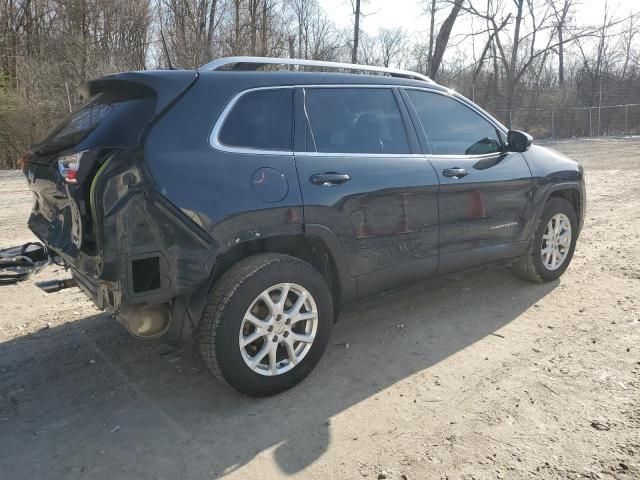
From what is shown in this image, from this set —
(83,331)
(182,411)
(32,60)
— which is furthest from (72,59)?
(182,411)

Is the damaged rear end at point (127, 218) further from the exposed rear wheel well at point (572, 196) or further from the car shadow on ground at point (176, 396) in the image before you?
the exposed rear wheel well at point (572, 196)

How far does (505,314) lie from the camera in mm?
4332

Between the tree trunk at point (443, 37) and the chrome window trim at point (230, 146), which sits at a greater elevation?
the tree trunk at point (443, 37)

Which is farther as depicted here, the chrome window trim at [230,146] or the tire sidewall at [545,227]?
the tire sidewall at [545,227]

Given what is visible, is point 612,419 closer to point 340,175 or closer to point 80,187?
point 340,175

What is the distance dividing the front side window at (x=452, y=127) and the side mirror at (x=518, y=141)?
0.11m

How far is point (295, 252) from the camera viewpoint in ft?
11.0

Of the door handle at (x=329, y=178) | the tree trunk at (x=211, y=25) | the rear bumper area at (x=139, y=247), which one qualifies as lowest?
the rear bumper area at (x=139, y=247)

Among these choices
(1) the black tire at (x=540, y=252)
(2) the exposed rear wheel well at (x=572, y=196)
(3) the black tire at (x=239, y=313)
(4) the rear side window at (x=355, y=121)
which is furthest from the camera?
(2) the exposed rear wheel well at (x=572, y=196)

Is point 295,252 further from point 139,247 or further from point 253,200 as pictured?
point 139,247

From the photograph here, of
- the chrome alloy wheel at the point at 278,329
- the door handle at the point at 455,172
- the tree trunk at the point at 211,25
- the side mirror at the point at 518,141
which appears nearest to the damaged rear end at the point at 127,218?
the chrome alloy wheel at the point at 278,329

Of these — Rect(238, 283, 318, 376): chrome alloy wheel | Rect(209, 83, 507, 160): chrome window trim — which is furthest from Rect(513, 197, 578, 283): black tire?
Rect(238, 283, 318, 376): chrome alloy wheel

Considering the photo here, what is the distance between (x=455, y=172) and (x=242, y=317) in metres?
2.06

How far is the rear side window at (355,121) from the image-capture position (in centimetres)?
336
